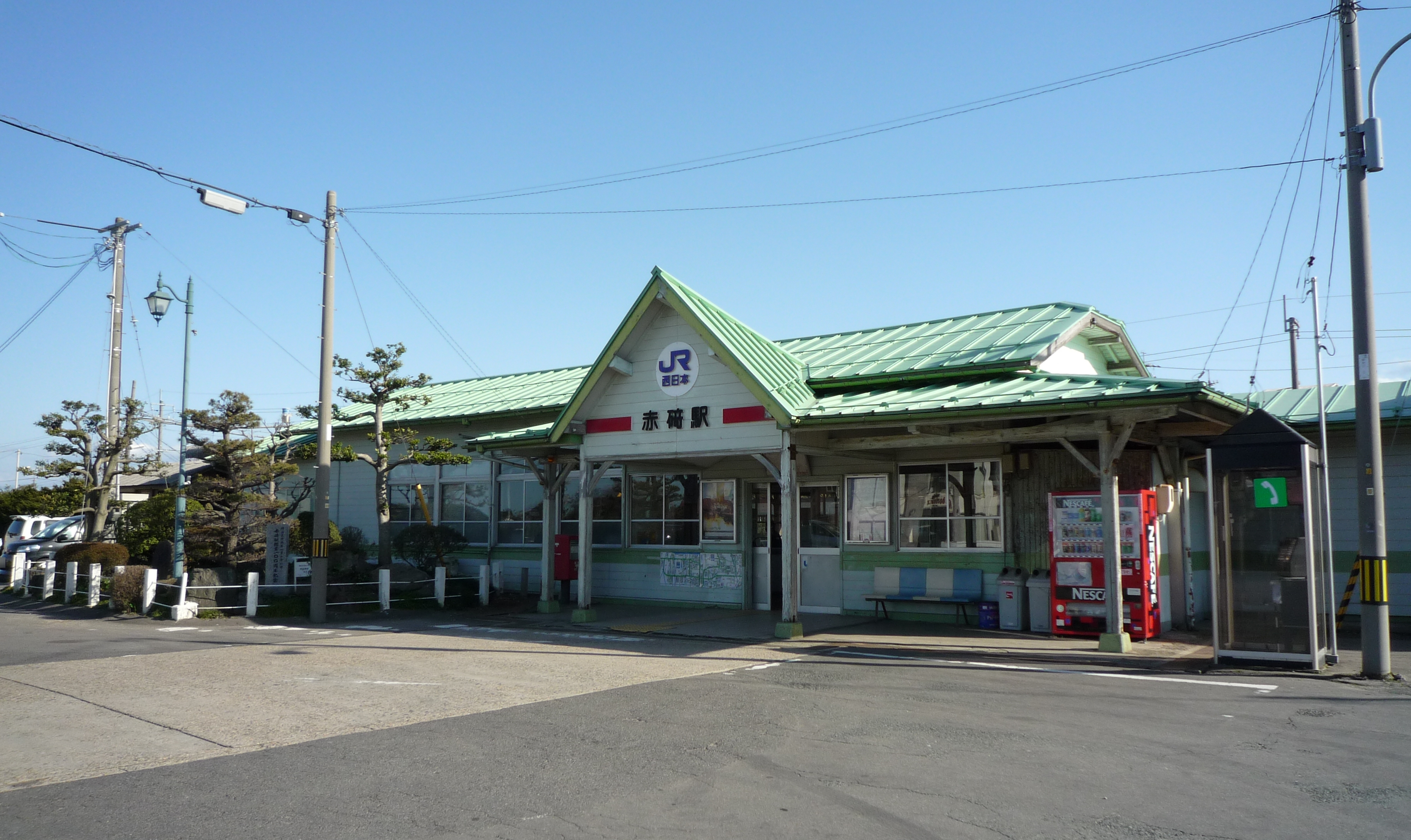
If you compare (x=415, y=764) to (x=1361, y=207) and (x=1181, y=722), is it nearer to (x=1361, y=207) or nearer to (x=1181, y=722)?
(x=1181, y=722)

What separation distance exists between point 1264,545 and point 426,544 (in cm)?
1685

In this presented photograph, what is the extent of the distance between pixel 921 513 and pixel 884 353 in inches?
117

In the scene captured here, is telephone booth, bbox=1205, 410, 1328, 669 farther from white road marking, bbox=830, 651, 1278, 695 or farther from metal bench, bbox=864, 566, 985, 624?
metal bench, bbox=864, 566, 985, 624

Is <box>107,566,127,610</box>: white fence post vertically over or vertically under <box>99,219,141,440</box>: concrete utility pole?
under

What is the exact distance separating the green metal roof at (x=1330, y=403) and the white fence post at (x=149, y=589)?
2083cm

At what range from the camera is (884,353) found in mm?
17375

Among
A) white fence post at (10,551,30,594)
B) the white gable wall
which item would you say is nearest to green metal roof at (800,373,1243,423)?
the white gable wall

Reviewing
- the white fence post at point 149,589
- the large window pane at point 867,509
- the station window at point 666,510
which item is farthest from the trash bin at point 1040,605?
the white fence post at point 149,589

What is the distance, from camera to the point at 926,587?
53.4 feet

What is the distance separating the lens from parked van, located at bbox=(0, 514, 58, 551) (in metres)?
32.0

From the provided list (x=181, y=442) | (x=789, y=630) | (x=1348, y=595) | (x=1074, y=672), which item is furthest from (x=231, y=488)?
(x=1348, y=595)

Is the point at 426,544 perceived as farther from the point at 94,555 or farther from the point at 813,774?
the point at 813,774

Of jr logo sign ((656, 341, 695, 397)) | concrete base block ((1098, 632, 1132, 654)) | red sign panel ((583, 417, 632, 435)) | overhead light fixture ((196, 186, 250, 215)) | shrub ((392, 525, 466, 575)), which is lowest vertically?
concrete base block ((1098, 632, 1132, 654))

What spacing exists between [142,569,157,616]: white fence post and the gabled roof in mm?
9088
